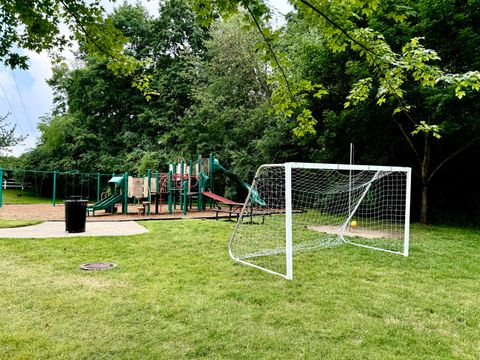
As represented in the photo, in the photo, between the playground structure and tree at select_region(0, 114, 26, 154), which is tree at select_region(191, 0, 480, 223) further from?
tree at select_region(0, 114, 26, 154)

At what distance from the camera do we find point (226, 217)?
1168 centimetres

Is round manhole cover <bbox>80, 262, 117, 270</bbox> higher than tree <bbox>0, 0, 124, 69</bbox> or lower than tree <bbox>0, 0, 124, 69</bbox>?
lower

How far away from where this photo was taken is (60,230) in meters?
7.94

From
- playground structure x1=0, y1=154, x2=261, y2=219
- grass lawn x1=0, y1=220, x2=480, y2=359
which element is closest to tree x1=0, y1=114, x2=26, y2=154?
playground structure x1=0, y1=154, x2=261, y2=219

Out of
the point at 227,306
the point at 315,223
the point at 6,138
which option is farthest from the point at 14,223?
the point at 6,138

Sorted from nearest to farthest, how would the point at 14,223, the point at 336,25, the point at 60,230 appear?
the point at 336,25 < the point at 60,230 < the point at 14,223

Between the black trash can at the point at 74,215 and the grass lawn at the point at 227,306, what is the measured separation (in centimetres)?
132

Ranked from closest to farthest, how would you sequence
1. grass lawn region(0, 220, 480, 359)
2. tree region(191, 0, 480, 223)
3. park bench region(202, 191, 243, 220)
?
1. tree region(191, 0, 480, 223)
2. grass lawn region(0, 220, 480, 359)
3. park bench region(202, 191, 243, 220)

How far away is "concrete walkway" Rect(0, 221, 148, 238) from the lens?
7203mm

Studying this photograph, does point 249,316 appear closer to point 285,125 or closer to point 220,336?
point 220,336

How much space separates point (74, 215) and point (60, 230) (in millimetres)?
732

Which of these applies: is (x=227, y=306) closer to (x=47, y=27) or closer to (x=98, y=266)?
(x=98, y=266)

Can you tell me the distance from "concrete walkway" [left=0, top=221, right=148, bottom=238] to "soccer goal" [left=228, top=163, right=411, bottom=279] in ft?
8.56

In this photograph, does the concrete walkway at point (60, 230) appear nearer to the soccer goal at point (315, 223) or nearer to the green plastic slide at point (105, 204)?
the green plastic slide at point (105, 204)
